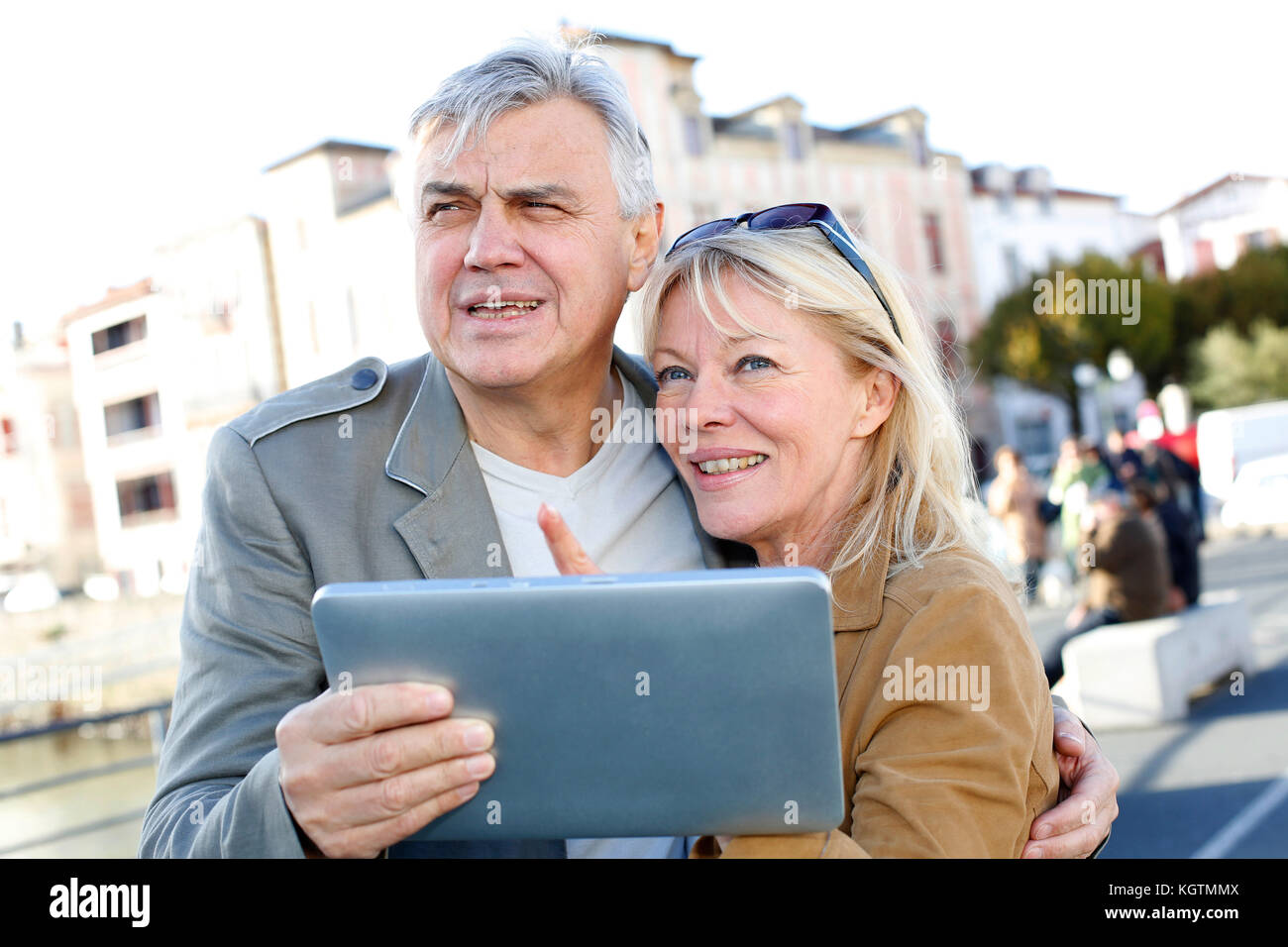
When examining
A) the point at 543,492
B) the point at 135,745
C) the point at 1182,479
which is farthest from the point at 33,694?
the point at 1182,479

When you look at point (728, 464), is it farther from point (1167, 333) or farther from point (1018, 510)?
point (1167, 333)

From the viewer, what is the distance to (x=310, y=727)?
3.88 feet

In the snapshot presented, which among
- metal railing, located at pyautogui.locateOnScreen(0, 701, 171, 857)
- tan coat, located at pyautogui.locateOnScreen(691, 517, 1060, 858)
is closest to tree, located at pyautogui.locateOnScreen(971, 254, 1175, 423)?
metal railing, located at pyautogui.locateOnScreen(0, 701, 171, 857)

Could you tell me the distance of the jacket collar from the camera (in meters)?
1.56

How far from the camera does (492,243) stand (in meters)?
1.79

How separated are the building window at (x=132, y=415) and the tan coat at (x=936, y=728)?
92.9 feet

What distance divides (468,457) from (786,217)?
0.65 m

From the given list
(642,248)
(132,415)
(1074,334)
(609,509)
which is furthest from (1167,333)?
(609,509)

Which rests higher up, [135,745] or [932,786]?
[932,786]

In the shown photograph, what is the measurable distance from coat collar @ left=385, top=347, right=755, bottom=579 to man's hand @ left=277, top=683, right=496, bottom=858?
0.51 meters

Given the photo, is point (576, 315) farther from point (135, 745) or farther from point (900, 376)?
point (135, 745)

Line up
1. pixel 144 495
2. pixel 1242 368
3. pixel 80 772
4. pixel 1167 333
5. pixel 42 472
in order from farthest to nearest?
pixel 144 495
pixel 1167 333
pixel 1242 368
pixel 42 472
pixel 80 772

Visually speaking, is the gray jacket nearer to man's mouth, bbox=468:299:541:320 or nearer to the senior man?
the senior man
